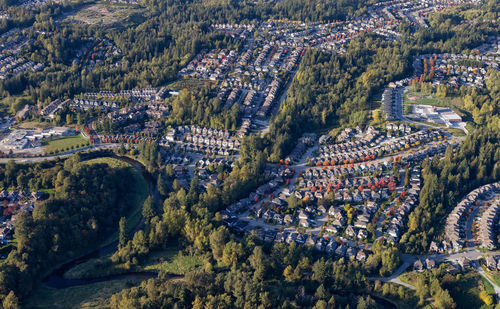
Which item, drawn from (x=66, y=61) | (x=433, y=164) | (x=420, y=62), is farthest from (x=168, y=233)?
(x=420, y=62)

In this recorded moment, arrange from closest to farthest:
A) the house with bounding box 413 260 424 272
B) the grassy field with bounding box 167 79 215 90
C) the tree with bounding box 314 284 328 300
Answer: the tree with bounding box 314 284 328 300
the house with bounding box 413 260 424 272
the grassy field with bounding box 167 79 215 90

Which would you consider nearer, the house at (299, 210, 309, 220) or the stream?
the stream

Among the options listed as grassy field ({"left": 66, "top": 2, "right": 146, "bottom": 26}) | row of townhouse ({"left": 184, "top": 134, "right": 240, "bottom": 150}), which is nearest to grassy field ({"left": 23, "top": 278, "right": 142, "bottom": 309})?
row of townhouse ({"left": 184, "top": 134, "right": 240, "bottom": 150})

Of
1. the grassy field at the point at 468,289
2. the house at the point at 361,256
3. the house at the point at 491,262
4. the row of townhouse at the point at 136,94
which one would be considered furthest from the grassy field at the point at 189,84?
the grassy field at the point at 468,289

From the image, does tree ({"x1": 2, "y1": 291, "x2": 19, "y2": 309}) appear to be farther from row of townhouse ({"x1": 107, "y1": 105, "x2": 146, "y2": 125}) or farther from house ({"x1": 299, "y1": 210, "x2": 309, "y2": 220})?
row of townhouse ({"x1": 107, "y1": 105, "x2": 146, "y2": 125})

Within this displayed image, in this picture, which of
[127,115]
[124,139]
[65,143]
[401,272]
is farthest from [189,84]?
[401,272]

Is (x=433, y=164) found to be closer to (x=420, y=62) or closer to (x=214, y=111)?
(x=214, y=111)

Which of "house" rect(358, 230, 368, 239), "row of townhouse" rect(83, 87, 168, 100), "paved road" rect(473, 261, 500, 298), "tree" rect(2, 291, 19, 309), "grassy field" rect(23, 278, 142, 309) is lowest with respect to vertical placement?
"grassy field" rect(23, 278, 142, 309)
